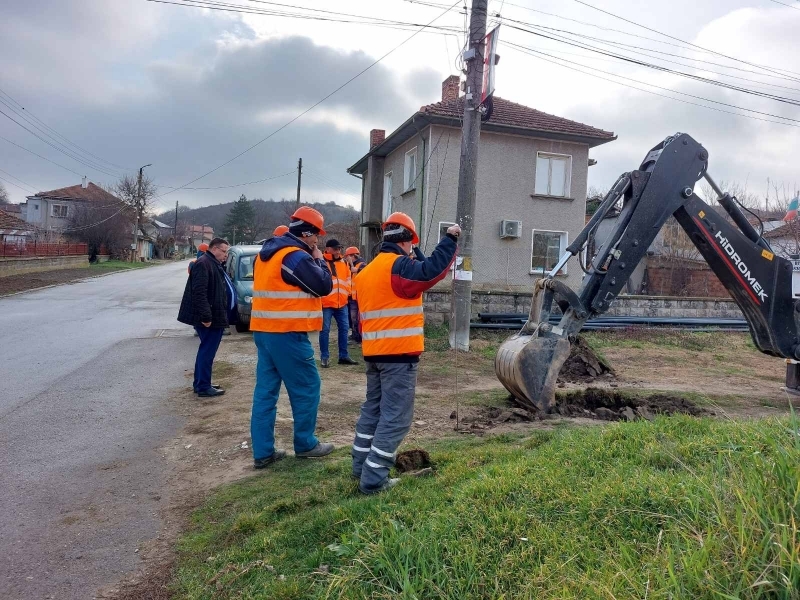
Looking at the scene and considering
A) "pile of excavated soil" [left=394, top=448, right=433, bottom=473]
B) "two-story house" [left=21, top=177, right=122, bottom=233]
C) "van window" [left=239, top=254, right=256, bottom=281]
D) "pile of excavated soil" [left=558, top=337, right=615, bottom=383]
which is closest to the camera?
"pile of excavated soil" [left=394, top=448, right=433, bottom=473]

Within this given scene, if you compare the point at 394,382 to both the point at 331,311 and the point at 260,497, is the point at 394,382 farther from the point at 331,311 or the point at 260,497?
the point at 331,311

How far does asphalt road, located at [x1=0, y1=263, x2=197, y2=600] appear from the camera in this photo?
145 inches

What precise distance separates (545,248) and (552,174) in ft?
8.12

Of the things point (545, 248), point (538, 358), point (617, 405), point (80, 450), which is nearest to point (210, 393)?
point (80, 450)

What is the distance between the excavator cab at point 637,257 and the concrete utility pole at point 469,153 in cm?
485

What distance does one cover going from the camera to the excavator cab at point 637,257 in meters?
6.43

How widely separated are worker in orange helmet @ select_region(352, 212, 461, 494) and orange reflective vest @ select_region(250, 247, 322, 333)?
751 mm

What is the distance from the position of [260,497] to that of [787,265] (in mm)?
6219

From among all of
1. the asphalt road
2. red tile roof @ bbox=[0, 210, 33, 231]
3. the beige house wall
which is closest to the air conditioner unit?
the beige house wall

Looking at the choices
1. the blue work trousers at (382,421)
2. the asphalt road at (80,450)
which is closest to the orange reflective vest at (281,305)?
the blue work trousers at (382,421)

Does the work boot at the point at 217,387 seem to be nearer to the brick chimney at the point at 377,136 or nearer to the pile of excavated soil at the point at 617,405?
the pile of excavated soil at the point at 617,405

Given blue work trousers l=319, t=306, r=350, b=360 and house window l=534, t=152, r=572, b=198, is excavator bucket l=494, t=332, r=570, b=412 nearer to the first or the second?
blue work trousers l=319, t=306, r=350, b=360

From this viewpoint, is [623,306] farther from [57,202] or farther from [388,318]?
[57,202]

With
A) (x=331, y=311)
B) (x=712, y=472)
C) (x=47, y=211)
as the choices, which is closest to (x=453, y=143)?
(x=331, y=311)
